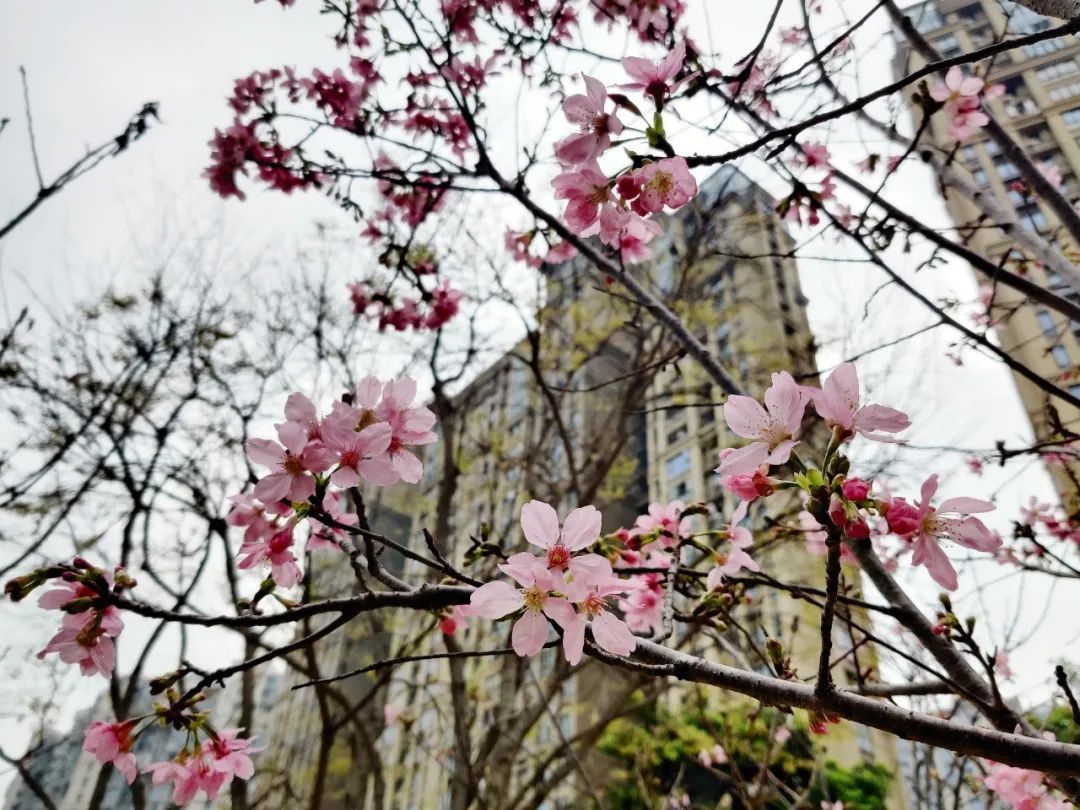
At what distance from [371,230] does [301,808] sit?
17.8ft

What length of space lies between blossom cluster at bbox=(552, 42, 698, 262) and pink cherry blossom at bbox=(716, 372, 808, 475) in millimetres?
564

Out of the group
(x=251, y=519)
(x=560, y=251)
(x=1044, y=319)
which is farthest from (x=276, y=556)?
(x=1044, y=319)

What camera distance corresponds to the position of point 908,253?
3.13m

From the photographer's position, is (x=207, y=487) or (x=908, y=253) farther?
(x=207, y=487)

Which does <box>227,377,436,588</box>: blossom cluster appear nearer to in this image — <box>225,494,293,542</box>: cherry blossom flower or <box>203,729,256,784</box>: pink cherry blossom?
<box>225,494,293,542</box>: cherry blossom flower

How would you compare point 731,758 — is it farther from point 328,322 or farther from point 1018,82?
point 1018,82

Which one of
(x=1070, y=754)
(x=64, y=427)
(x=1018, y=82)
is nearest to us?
(x=1070, y=754)

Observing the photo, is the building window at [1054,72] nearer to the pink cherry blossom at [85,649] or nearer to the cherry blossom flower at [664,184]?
the cherry blossom flower at [664,184]

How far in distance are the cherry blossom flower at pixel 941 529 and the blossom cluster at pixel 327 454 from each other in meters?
0.98

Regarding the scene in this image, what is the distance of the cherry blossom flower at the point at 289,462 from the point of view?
1.29 meters

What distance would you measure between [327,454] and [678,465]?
2464 cm

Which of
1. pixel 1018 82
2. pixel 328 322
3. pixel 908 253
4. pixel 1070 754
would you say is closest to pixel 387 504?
pixel 328 322

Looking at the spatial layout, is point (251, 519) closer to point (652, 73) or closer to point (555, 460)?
point (652, 73)

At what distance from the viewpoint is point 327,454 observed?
1306 millimetres
